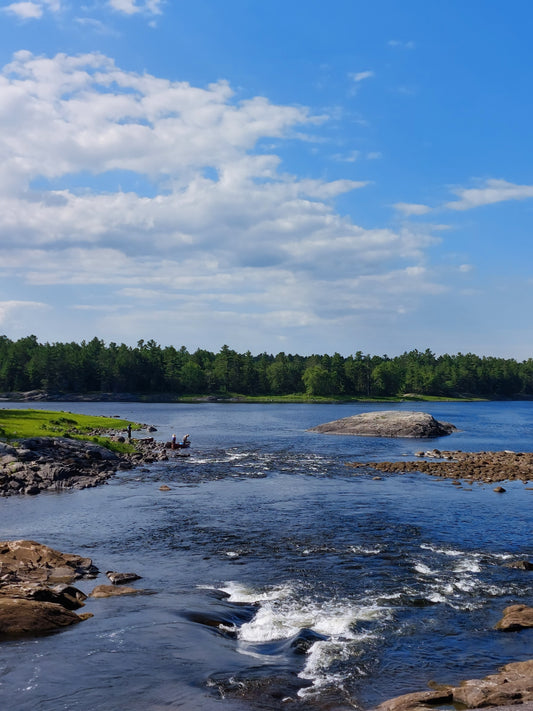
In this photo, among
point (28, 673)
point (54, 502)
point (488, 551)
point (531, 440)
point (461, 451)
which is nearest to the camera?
point (28, 673)

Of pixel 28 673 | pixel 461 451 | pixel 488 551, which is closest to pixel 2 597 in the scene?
pixel 28 673

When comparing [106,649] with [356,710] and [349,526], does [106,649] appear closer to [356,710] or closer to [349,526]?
[356,710]

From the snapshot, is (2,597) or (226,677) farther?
(2,597)

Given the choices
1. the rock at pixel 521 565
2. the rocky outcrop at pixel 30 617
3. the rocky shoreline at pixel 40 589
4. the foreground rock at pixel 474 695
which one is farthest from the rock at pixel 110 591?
the rock at pixel 521 565

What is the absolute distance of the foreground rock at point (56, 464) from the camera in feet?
159

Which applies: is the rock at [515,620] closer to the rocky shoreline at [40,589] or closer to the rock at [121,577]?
the rocky shoreline at [40,589]

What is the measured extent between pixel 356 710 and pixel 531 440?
94.5 meters

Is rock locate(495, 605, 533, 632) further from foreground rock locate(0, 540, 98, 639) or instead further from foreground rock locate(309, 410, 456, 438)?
foreground rock locate(309, 410, 456, 438)

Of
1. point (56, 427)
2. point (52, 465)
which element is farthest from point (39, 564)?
point (56, 427)

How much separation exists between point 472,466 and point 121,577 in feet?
162

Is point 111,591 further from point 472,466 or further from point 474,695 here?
point 472,466

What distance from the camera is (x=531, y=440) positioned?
3930 inches

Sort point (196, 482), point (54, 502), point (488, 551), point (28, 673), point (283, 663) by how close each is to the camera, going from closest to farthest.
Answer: point (28, 673) < point (283, 663) < point (488, 551) < point (54, 502) < point (196, 482)

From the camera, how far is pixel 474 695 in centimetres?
1608
